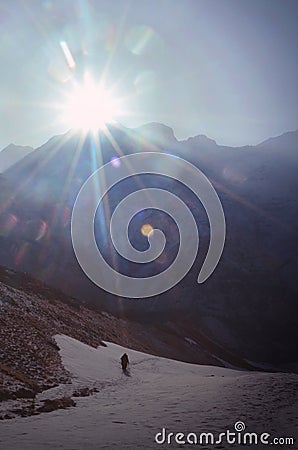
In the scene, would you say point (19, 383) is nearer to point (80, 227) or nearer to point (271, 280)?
point (271, 280)

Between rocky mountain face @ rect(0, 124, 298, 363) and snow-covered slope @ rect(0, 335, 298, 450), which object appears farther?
rocky mountain face @ rect(0, 124, 298, 363)

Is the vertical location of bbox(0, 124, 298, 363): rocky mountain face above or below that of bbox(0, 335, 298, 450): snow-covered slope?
above

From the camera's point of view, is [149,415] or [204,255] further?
[204,255]

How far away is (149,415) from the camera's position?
16.0 metres

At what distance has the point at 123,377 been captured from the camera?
29.9m

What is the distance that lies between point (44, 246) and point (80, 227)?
23.6 metres

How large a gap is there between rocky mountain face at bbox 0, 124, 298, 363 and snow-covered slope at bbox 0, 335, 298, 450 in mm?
70894

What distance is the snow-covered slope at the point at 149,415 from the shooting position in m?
12.0

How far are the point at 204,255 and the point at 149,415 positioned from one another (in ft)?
409

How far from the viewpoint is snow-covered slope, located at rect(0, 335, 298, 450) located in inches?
473

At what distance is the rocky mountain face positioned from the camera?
121438 mm

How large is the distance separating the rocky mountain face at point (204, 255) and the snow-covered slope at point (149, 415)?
233 ft

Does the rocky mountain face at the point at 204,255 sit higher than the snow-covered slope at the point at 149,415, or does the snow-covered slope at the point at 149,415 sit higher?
the rocky mountain face at the point at 204,255

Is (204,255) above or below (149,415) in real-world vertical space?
above
